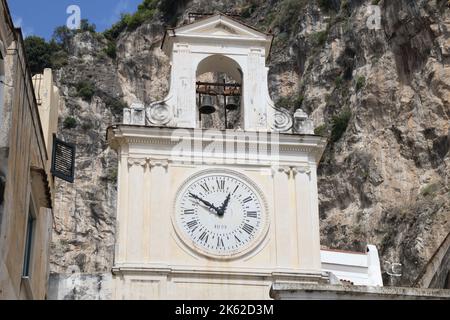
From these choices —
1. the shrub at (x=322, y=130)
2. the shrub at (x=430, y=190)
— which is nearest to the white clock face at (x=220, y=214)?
the shrub at (x=430, y=190)

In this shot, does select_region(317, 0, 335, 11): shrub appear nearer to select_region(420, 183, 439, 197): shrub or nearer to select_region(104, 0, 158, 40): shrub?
select_region(104, 0, 158, 40): shrub

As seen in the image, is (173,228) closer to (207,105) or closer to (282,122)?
(282,122)

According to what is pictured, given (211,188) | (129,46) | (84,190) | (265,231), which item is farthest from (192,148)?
(129,46)

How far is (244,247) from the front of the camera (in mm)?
21812

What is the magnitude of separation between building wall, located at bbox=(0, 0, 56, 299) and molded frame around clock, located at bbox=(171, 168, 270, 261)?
5.16 metres

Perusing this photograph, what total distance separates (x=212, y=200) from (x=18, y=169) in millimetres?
8264

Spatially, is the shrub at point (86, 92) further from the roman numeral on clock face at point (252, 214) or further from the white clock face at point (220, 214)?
the roman numeral on clock face at point (252, 214)

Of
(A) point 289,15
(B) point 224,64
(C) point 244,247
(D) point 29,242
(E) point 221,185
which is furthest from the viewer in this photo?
(A) point 289,15

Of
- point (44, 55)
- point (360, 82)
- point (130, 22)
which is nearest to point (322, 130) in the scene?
point (360, 82)

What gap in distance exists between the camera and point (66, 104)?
65.4 meters

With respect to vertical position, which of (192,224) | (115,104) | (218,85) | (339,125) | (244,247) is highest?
(115,104)

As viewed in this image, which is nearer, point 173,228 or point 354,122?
point 173,228

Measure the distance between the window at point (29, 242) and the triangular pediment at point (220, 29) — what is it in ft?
29.9
